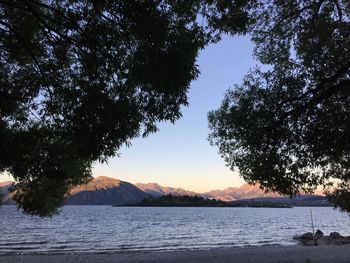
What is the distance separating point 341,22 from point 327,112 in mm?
3233

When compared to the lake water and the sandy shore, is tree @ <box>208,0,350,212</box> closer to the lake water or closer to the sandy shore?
the sandy shore

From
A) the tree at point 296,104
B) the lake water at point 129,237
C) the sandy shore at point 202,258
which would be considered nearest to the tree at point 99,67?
the tree at point 296,104

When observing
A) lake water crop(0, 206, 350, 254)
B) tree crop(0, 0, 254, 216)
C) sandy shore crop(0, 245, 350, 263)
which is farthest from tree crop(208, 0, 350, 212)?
lake water crop(0, 206, 350, 254)

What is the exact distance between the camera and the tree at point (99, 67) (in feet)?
34.0

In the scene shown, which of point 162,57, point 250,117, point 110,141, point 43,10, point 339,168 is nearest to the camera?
point 162,57

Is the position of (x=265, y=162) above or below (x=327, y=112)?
below

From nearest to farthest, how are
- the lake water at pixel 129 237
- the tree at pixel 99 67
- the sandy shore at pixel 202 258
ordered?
the tree at pixel 99 67 < the sandy shore at pixel 202 258 < the lake water at pixel 129 237

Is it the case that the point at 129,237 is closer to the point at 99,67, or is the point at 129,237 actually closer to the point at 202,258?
the point at 202,258

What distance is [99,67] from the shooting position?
12000 millimetres

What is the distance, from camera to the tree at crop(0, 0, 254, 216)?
10.4 metres

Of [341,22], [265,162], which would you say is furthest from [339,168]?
[341,22]

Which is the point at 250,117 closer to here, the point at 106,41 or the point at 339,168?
the point at 106,41

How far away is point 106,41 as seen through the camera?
11.4 m

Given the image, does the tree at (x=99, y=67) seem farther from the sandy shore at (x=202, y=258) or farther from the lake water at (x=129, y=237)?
the lake water at (x=129, y=237)
